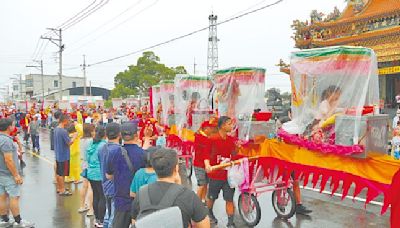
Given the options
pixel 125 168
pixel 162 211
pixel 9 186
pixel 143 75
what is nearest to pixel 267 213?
pixel 125 168

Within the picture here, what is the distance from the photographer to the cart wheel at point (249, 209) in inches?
232

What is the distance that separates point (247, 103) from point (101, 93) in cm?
7442

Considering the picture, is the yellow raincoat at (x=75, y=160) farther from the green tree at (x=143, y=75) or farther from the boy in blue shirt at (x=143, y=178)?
the green tree at (x=143, y=75)

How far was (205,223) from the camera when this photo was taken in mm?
2713

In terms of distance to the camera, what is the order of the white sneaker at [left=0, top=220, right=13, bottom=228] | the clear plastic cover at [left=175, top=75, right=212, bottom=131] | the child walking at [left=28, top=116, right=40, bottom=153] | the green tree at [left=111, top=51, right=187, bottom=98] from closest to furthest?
the white sneaker at [left=0, top=220, right=13, bottom=228] → the clear plastic cover at [left=175, top=75, right=212, bottom=131] → the child walking at [left=28, top=116, right=40, bottom=153] → the green tree at [left=111, top=51, right=187, bottom=98]

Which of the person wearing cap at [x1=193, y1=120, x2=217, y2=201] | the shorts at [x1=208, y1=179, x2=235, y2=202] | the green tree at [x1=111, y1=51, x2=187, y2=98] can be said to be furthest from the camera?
the green tree at [x1=111, y1=51, x2=187, y2=98]

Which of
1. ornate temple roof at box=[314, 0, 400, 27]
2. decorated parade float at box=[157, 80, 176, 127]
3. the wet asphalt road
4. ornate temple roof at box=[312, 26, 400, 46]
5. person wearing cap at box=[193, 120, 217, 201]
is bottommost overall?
the wet asphalt road

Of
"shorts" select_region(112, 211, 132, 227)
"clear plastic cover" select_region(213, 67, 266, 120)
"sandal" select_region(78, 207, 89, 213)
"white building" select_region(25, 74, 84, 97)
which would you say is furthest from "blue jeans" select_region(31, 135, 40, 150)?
"white building" select_region(25, 74, 84, 97)

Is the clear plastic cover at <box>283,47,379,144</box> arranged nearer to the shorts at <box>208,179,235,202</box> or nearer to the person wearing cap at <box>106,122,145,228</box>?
the shorts at <box>208,179,235,202</box>

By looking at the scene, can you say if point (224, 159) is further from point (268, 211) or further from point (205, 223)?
point (205, 223)

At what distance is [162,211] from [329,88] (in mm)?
3768

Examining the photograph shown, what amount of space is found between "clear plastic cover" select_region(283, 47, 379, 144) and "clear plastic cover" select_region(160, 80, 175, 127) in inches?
252

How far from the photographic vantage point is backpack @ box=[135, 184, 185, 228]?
90.4 inches

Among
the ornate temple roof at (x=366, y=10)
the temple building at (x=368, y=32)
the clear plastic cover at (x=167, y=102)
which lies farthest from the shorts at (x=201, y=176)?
the ornate temple roof at (x=366, y=10)
